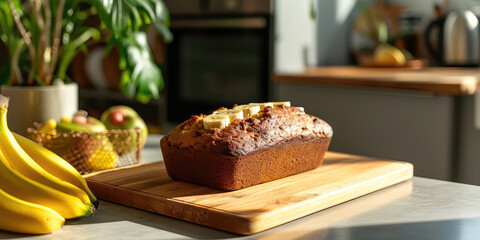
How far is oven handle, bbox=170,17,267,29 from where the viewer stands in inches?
110

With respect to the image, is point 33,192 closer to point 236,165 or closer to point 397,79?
point 236,165

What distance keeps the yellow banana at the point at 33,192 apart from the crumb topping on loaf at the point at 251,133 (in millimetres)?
237

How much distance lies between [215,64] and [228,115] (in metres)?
2.03

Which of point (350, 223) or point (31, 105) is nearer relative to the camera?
point (350, 223)

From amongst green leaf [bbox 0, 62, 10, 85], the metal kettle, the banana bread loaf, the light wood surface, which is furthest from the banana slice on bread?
the metal kettle

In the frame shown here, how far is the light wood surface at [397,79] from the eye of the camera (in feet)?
7.07

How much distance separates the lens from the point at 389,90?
236 centimetres

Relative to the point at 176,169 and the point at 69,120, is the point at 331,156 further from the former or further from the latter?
the point at 69,120

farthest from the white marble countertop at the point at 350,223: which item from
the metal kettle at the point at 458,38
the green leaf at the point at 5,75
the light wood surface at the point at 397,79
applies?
the metal kettle at the point at 458,38

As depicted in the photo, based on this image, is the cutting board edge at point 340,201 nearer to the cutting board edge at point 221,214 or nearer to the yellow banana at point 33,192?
the cutting board edge at point 221,214

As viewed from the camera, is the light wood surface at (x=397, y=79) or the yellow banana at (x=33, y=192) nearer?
the yellow banana at (x=33, y=192)

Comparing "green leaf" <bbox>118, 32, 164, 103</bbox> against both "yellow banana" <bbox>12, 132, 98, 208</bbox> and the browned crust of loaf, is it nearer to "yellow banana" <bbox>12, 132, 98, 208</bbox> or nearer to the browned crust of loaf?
the browned crust of loaf

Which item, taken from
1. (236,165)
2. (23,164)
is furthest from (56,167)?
(236,165)

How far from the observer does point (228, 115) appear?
3.19ft
